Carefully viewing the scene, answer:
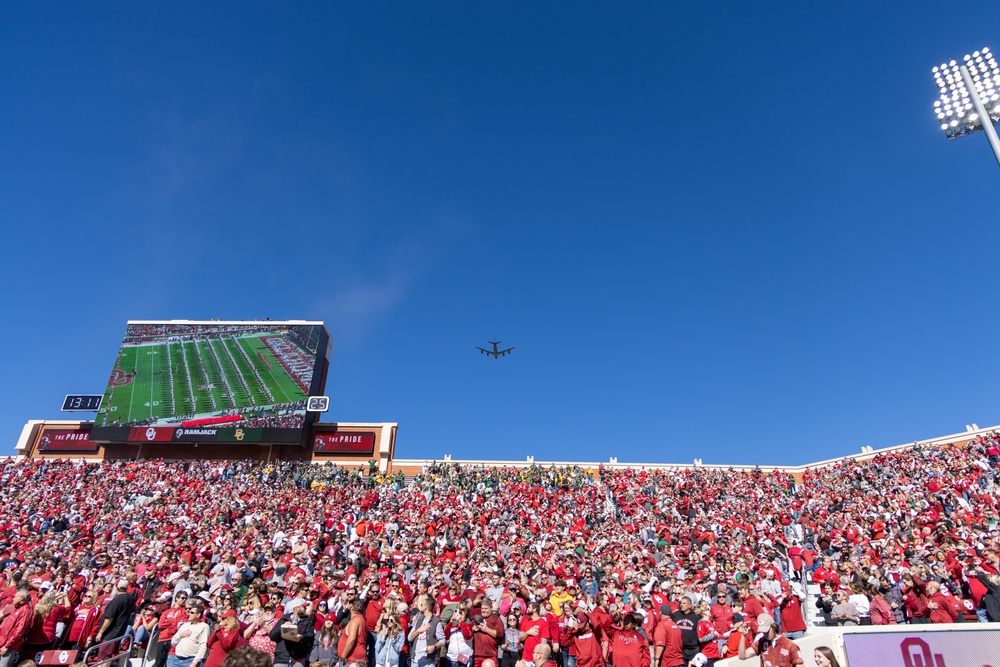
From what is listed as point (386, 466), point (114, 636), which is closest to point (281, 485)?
point (386, 466)

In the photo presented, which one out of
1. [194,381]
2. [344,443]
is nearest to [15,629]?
[344,443]

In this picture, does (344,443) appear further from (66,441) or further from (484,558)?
(484,558)

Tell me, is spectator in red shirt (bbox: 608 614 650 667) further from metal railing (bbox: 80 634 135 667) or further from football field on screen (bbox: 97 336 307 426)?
football field on screen (bbox: 97 336 307 426)

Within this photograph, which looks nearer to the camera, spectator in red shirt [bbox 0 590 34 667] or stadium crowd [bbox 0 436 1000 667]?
spectator in red shirt [bbox 0 590 34 667]

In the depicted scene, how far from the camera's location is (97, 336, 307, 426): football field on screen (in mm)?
41156

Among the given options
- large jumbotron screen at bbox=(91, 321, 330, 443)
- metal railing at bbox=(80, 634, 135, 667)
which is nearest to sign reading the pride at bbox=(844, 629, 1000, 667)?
metal railing at bbox=(80, 634, 135, 667)

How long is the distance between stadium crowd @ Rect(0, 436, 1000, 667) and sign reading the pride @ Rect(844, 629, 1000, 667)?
0.78 meters

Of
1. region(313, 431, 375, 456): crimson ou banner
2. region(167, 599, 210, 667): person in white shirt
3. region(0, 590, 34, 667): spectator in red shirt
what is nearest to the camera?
region(167, 599, 210, 667): person in white shirt

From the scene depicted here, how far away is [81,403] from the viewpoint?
43.9 meters

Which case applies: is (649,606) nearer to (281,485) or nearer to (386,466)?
(281,485)

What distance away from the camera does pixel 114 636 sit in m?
9.71

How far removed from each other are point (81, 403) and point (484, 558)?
40793 mm

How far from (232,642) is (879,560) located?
14.3 metres

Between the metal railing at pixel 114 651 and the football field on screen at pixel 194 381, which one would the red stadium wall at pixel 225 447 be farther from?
the metal railing at pixel 114 651
